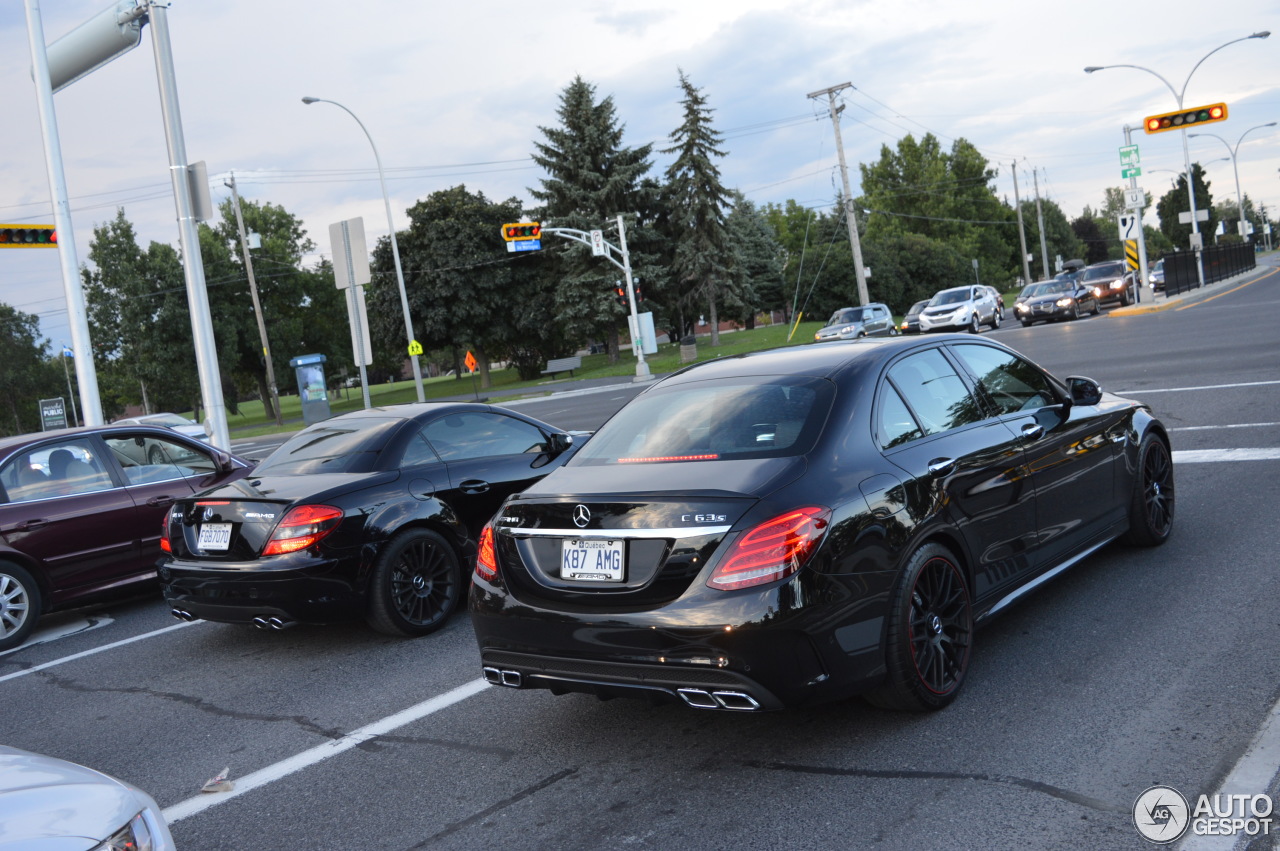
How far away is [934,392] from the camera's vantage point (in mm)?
4945

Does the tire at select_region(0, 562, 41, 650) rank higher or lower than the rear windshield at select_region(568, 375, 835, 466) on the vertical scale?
lower

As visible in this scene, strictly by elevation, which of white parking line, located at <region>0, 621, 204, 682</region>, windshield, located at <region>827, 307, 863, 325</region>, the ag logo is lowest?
the ag logo

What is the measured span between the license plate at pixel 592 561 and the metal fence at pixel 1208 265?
46918mm

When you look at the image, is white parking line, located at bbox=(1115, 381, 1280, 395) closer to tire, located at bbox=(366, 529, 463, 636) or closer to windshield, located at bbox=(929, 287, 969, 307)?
tire, located at bbox=(366, 529, 463, 636)

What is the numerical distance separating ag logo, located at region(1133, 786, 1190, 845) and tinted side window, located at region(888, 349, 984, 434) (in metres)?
1.77

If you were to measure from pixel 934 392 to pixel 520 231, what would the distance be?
3385 cm

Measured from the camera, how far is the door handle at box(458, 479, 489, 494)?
6.92 meters

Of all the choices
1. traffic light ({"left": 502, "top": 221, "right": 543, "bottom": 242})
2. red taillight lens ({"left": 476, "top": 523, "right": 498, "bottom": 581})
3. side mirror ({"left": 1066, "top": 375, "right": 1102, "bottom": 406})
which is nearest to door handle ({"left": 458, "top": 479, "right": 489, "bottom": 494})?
red taillight lens ({"left": 476, "top": 523, "right": 498, "bottom": 581})

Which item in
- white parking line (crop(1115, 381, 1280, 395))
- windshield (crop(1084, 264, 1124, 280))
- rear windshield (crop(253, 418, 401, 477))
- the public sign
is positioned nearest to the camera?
rear windshield (crop(253, 418, 401, 477))

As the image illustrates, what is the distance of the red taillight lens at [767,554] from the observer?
3.71 meters

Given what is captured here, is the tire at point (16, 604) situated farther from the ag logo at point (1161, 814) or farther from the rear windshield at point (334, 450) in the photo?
the ag logo at point (1161, 814)

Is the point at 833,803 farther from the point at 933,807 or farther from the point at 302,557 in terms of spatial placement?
the point at 302,557

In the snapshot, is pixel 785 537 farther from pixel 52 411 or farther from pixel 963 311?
pixel 52 411

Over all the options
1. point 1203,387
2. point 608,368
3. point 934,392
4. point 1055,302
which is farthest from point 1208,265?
point 934,392
